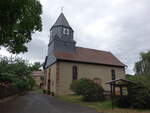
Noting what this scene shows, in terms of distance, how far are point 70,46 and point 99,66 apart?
6.99 meters

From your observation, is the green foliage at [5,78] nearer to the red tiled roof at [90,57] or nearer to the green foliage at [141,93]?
the red tiled roof at [90,57]

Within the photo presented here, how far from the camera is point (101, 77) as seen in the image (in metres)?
31.8

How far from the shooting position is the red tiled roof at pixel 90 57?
29625 mm

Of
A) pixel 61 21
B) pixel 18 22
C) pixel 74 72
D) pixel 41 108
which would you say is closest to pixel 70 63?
pixel 74 72

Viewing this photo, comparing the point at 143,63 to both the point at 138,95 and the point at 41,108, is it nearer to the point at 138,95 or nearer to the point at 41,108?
the point at 138,95

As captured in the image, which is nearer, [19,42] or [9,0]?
[9,0]

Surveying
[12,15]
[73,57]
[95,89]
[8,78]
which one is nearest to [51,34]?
[73,57]

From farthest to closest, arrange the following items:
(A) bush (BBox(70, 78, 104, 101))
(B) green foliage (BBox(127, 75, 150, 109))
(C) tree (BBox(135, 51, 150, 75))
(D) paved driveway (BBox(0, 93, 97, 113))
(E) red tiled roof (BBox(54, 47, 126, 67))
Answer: (C) tree (BBox(135, 51, 150, 75))
(E) red tiled roof (BBox(54, 47, 126, 67))
(A) bush (BBox(70, 78, 104, 101))
(B) green foliage (BBox(127, 75, 150, 109))
(D) paved driveway (BBox(0, 93, 97, 113))

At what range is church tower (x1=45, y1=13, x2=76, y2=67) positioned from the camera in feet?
101

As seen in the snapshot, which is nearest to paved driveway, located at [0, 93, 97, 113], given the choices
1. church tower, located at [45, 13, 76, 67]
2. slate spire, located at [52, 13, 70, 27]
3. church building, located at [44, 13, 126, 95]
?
church building, located at [44, 13, 126, 95]

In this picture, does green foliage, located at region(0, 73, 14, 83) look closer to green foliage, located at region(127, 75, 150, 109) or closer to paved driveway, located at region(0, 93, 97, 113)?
paved driveway, located at region(0, 93, 97, 113)

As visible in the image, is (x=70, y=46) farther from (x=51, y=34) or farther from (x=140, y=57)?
(x=140, y=57)

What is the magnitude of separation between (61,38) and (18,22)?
2184cm

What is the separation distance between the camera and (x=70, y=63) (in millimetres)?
29109
